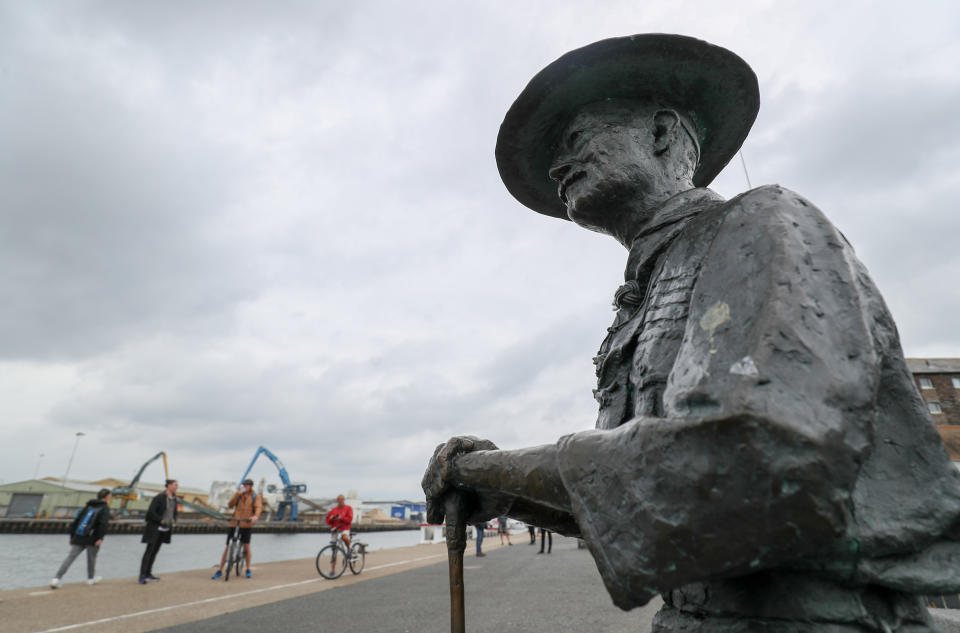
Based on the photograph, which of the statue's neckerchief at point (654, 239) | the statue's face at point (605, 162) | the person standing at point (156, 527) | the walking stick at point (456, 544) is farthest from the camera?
the person standing at point (156, 527)

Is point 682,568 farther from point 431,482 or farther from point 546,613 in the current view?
point 546,613

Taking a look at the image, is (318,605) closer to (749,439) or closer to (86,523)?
(86,523)

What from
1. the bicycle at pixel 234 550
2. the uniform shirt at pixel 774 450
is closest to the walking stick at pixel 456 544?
the uniform shirt at pixel 774 450

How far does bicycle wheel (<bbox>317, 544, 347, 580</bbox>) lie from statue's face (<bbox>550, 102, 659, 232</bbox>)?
12.0 metres

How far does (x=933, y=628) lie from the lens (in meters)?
1.03

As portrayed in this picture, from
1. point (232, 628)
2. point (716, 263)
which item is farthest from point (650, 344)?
point (232, 628)

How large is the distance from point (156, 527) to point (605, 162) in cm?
1215

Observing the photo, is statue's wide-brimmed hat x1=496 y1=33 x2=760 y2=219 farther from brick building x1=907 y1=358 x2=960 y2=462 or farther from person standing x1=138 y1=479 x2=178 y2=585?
brick building x1=907 y1=358 x2=960 y2=462

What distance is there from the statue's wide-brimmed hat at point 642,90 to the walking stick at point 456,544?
1.38 m

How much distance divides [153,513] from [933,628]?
12392 mm

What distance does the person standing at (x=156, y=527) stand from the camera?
1016cm

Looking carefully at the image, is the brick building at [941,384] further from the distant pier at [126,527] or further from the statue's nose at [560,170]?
the distant pier at [126,527]

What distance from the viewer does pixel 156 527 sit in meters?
10.4

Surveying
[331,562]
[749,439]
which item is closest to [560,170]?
[749,439]
